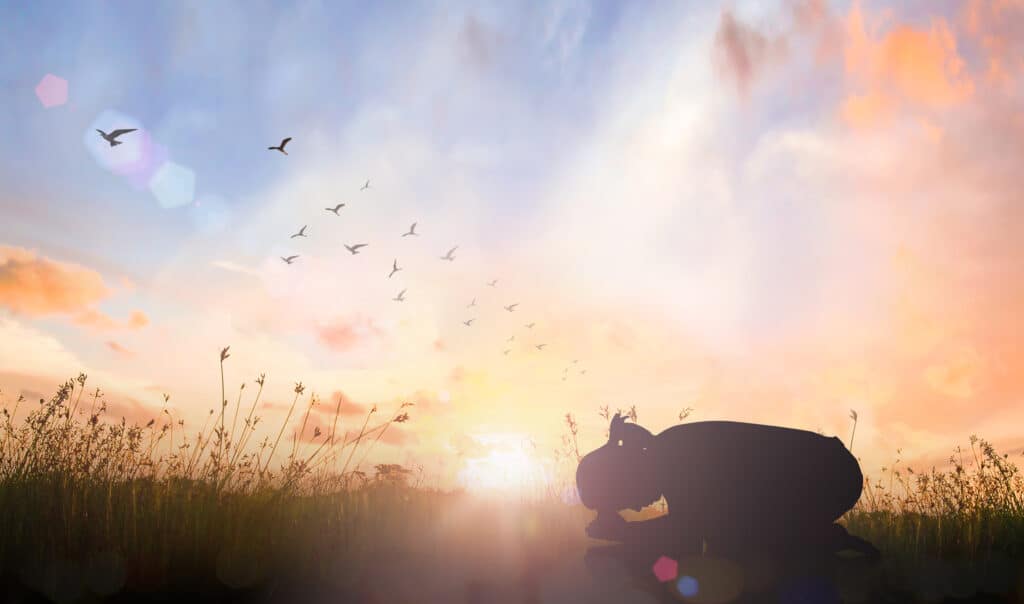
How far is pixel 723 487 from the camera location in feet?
21.6

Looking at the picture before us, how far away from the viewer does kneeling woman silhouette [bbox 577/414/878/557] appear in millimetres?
6496

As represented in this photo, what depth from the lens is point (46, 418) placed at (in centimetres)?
752

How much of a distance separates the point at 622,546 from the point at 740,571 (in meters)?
1.12

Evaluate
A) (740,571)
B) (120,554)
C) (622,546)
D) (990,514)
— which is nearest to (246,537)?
(120,554)

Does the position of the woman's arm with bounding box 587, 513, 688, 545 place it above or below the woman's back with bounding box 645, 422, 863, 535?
below

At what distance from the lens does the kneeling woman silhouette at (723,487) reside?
6.50m

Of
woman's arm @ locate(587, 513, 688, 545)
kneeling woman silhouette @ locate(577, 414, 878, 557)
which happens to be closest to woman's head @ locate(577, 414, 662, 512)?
kneeling woman silhouette @ locate(577, 414, 878, 557)

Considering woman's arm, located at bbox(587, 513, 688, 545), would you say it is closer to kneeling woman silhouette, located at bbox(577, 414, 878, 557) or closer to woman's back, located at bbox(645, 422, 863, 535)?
kneeling woman silhouette, located at bbox(577, 414, 878, 557)

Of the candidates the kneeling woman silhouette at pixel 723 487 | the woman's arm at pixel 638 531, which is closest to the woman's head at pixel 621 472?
the kneeling woman silhouette at pixel 723 487

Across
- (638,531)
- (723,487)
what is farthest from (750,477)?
(638,531)

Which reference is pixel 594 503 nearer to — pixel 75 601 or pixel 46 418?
pixel 75 601

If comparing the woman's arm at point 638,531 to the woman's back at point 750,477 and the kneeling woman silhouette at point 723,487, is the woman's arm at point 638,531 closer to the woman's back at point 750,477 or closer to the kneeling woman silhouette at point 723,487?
the kneeling woman silhouette at point 723,487

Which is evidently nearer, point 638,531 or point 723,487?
point 638,531

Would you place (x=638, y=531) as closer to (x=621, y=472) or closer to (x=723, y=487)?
(x=621, y=472)
